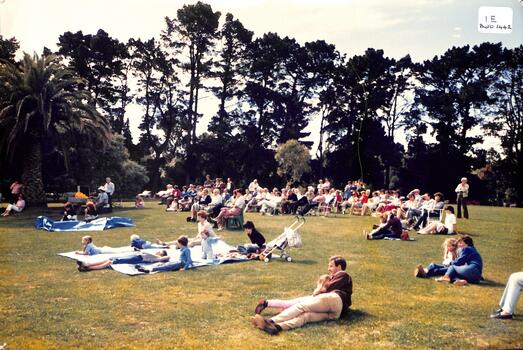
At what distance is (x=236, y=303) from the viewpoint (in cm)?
516

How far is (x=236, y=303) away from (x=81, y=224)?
7756 millimetres

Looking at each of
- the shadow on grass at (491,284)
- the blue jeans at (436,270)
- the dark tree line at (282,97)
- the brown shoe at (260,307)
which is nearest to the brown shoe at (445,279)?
the blue jeans at (436,270)

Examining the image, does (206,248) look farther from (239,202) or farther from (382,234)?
(382,234)

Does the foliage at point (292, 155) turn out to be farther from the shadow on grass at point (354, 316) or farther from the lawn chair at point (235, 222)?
the shadow on grass at point (354, 316)

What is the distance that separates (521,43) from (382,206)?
23.9 feet

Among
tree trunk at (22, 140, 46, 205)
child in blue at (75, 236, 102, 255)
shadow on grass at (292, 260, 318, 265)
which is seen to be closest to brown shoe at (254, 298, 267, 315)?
shadow on grass at (292, 260, 318, 265)

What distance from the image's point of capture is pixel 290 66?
737 centimetres

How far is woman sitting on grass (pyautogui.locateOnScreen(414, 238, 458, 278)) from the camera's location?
6605 mm

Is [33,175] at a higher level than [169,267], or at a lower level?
higher

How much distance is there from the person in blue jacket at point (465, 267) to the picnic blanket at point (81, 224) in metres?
8.31

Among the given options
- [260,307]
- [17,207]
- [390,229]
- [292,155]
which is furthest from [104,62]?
[390,229]

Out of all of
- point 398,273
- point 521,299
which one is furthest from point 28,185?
point 521,299

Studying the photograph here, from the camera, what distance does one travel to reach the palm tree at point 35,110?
10.3m

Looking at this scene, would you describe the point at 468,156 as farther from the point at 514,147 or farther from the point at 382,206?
the point at 382,206
